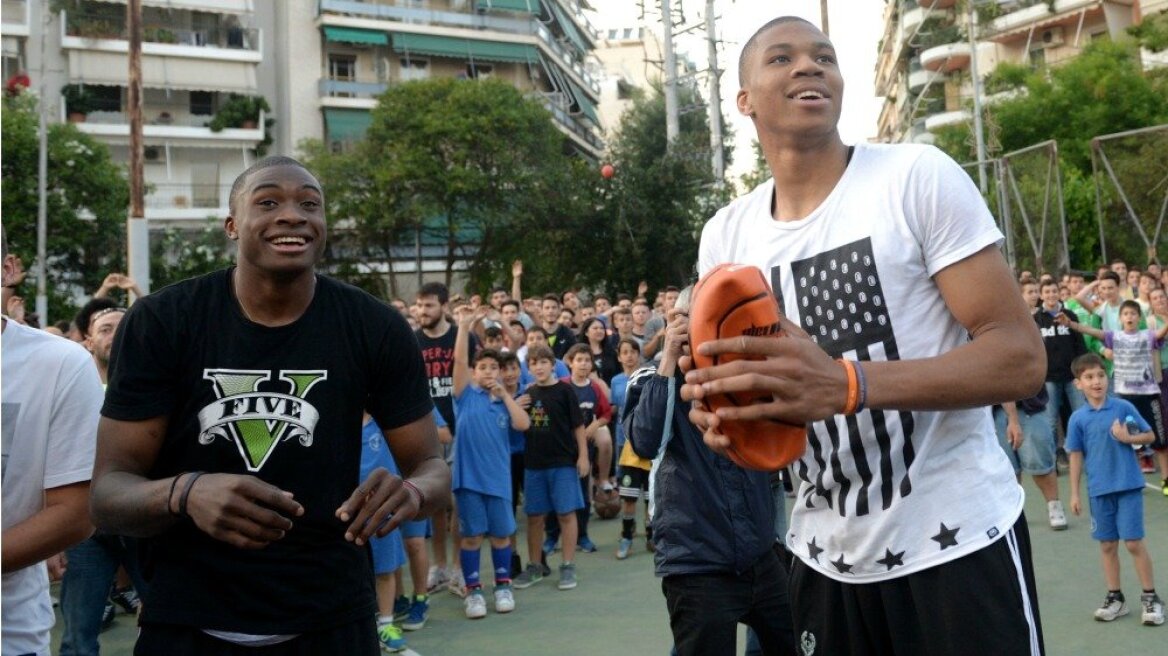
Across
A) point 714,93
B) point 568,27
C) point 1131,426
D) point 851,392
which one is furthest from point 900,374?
point 568,27

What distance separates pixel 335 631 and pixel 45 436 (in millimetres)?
963

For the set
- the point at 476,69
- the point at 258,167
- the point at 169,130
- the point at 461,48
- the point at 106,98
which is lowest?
the point at 258,167

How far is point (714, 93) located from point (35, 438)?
29657 millimetres

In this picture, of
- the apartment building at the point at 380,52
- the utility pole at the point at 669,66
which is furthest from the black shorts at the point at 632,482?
the apartment building at the point at 380,52

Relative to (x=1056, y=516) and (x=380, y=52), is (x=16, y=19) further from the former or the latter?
(x=1056, y=516)

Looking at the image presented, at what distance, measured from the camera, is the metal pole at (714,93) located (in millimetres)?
31484

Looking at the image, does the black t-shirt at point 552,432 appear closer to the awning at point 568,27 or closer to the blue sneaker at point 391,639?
the blue sneaker at point 391,639

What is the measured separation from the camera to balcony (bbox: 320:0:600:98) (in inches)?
1989

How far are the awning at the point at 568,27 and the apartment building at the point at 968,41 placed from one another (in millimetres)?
16040

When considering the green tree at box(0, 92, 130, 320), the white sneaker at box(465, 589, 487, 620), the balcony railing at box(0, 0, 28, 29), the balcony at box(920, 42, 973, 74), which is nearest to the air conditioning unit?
the balcony at box(920, 42, 973, 74)

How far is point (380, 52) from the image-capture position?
52.5 m

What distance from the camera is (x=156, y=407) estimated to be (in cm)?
310

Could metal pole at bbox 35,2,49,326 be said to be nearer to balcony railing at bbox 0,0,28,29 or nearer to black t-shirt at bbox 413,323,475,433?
balcony railing at bbox 0,0,28,29

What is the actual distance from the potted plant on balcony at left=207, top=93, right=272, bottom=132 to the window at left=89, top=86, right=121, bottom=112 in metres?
3.70
